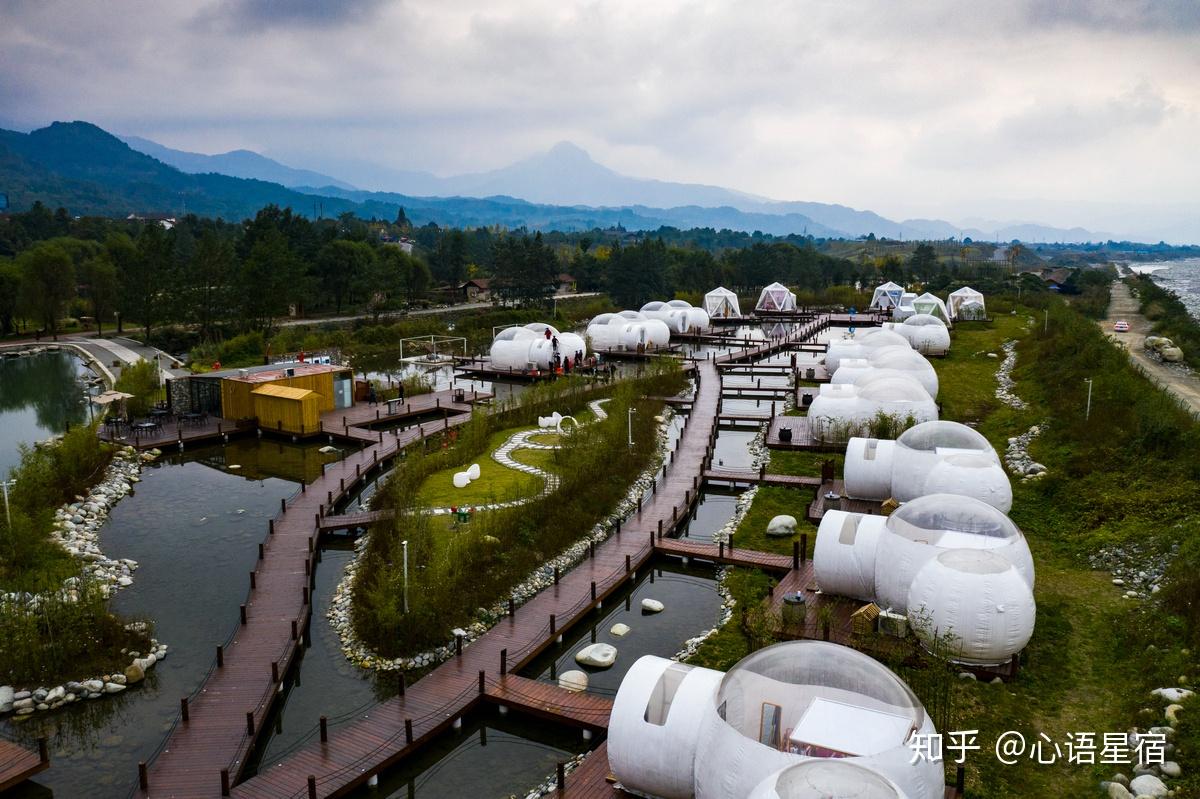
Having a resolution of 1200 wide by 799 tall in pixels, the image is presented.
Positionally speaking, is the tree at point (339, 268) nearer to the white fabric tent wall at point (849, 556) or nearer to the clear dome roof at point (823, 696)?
the white fabric tent wall at point (849, 556)

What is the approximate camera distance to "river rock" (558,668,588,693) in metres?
14.3

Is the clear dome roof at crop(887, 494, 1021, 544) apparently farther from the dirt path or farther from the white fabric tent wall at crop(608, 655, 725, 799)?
the dirt path

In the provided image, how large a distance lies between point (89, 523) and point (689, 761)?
1849cm

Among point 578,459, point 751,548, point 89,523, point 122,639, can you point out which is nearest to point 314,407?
point 89,523

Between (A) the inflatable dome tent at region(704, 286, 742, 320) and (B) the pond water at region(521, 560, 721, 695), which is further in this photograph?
(A) the inflatable dome tent at region(704, 286, 742, 320)

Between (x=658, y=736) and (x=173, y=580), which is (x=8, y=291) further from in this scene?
(x=658, y=736)

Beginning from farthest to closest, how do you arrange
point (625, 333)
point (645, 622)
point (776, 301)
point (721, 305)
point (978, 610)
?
point (776, 301)
point (721, 305)
point (625, 333)
point (645, 622)
point (978, 610)

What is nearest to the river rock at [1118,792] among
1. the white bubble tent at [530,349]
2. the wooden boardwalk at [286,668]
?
the wooden boardwalk at [286,668]

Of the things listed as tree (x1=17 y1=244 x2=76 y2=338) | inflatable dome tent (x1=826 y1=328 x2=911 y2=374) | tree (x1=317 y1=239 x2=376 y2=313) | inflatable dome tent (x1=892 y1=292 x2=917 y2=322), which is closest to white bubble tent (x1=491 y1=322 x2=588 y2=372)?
inflatable dome tent (x1=826 y1=328 x2=911 y2=374)

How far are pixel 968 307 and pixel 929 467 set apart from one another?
51415mm

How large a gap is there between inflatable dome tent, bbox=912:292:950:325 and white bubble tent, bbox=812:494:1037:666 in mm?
48514

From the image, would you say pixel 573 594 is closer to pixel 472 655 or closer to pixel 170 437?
pixel 472 655

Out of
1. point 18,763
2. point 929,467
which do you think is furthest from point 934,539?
point 18,763

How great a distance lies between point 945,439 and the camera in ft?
67.9
